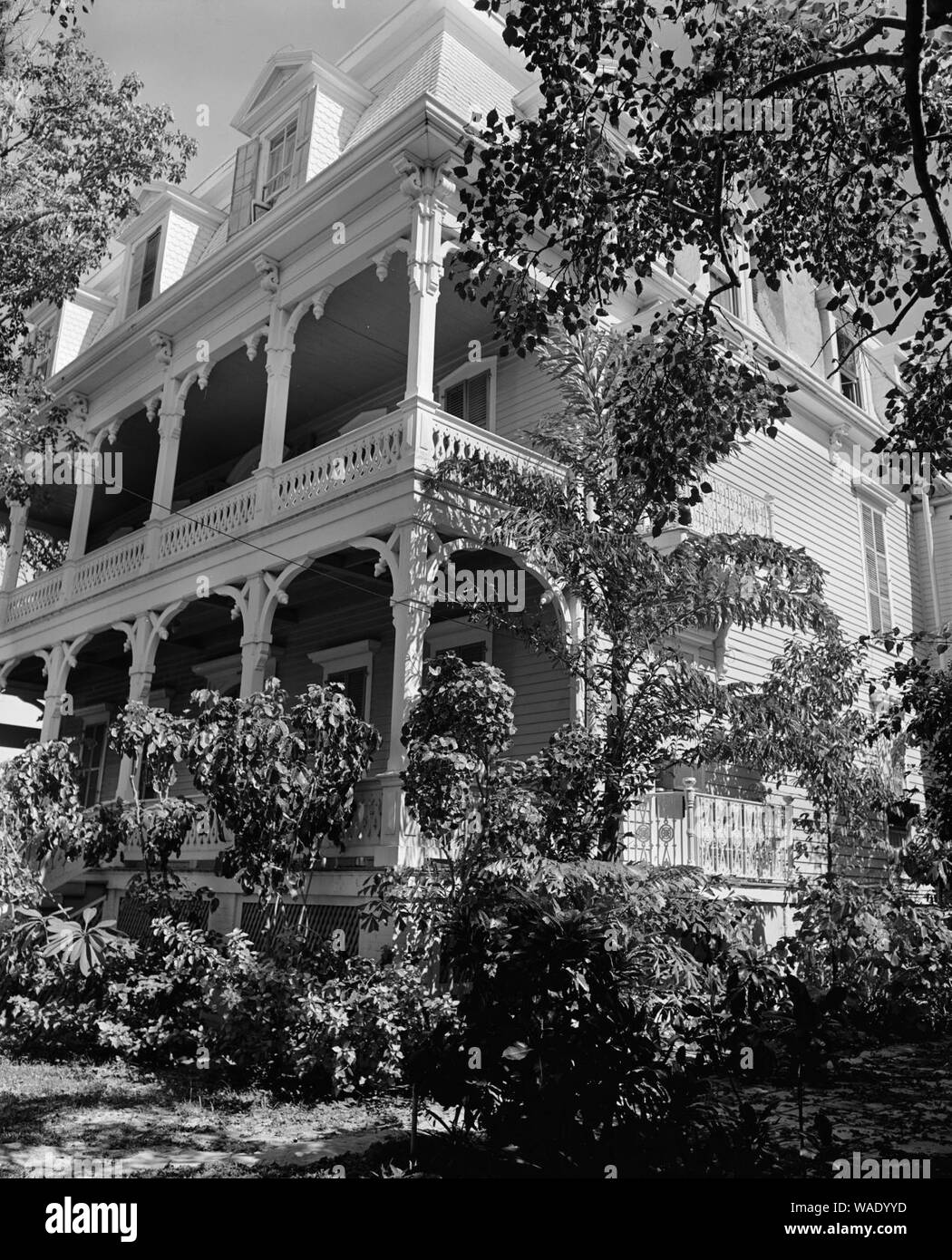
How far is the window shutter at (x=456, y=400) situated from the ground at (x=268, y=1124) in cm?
1007

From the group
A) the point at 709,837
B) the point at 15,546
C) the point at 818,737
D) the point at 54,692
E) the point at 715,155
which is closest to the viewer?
the point at 715,155

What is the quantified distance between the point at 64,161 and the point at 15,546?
26.0 ft

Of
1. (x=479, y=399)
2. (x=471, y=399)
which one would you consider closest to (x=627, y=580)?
(x=479, y=399)

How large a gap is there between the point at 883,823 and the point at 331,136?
12.8 m

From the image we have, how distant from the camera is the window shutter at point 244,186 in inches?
636

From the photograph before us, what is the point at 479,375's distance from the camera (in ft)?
48.9

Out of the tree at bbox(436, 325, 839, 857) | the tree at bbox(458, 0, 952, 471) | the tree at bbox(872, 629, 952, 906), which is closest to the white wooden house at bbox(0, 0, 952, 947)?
the tree at bbox(436, 325, 839, 857)

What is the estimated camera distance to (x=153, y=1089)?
7.85m

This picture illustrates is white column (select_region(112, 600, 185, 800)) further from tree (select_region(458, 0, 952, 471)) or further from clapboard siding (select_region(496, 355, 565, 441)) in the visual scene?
tree (select_region(458, 0, 952, 471))

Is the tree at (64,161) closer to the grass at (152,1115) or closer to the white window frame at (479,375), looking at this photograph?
the white window frame at (479,375)

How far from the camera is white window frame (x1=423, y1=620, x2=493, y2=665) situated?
560 inches

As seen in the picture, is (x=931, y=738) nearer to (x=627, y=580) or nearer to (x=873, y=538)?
(x=627, y=580)

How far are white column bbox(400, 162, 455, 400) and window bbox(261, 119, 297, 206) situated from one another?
4.30 m
